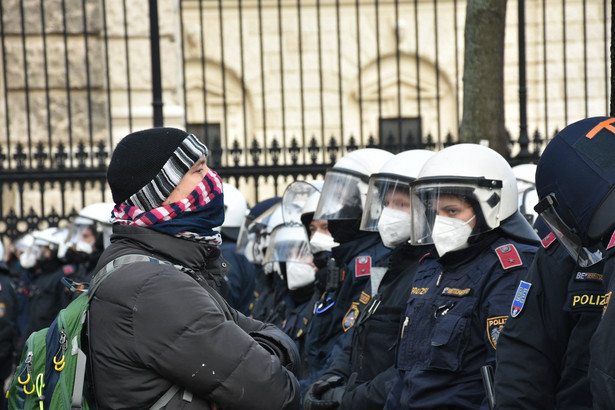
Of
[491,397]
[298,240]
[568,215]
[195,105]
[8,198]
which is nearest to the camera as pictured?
[568,215]

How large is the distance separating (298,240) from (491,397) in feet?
10.9

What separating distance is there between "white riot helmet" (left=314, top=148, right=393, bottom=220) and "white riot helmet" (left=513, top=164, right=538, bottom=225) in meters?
0.90

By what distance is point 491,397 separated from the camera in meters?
3.19

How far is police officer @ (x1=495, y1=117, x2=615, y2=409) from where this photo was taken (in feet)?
8.99

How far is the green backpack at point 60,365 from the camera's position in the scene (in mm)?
2561

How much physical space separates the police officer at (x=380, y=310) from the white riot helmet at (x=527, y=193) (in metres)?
1.15

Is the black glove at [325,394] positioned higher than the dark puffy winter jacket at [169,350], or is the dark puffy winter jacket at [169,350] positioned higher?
the dark puffy winter jacket at [169,350]

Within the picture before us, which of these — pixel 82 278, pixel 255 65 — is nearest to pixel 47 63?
pixel 82 278

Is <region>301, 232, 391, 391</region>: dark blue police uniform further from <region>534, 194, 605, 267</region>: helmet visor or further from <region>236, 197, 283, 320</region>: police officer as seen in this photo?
<region>534, 194, 605, 267</region>: helmet visor

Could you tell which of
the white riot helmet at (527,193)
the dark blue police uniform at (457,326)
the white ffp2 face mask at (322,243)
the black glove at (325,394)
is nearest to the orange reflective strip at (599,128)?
the dark blue police uniform at (457,326)

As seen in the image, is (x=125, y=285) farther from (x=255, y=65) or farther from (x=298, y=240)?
(x=255, y=65)

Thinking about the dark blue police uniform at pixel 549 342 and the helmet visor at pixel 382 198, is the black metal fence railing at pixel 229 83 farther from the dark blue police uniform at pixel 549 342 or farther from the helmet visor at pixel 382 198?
the dark blue police uniform at pixel 549 342

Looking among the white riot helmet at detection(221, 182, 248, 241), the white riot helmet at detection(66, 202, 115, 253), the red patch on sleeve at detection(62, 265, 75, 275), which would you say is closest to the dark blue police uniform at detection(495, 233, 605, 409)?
the white riot helmet at detection(221, 182, 248, 241)

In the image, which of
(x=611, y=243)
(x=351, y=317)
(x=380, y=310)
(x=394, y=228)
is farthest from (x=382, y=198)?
(x=611, y=243)
